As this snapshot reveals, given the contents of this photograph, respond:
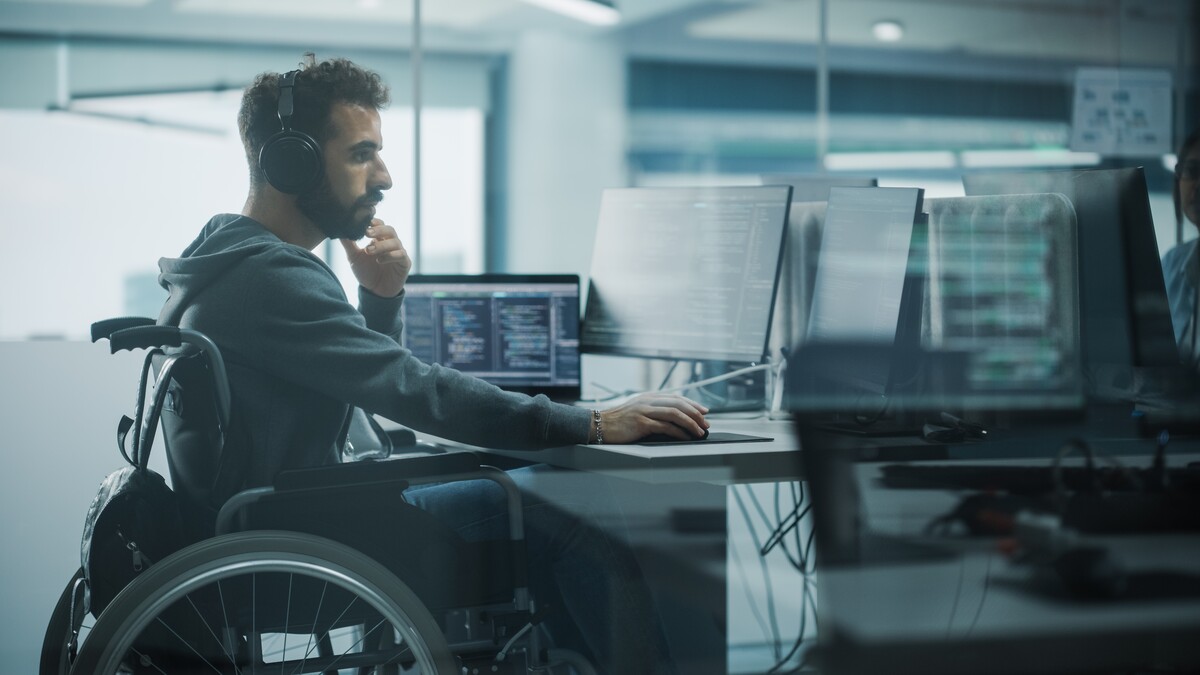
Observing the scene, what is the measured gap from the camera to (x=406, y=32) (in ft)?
10.1

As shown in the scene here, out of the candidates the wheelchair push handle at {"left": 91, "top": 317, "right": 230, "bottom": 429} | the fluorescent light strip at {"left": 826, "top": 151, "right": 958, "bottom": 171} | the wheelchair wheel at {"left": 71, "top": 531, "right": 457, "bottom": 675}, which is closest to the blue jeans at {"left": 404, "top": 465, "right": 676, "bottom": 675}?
the wheelchair wheel at {"left": 71, "top": 531, "right": 457, "bottom": 675}

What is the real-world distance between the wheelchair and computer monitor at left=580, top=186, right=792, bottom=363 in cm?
66

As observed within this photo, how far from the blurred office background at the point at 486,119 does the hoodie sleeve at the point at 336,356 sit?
0.68 meters

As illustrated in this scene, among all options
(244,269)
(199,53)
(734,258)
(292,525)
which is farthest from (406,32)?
(292,525)

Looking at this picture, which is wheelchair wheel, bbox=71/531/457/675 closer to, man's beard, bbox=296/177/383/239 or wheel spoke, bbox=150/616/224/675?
wheel spoke, bbox=150/616/224/675

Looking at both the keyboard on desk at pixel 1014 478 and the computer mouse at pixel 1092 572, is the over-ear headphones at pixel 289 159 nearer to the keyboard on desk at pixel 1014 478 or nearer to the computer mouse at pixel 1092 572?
the keyboard on desk at pixel 1014 478

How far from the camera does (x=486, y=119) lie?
129 inches

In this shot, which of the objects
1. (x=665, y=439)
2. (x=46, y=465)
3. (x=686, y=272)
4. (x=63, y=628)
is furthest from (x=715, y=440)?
(x=46, y=465)

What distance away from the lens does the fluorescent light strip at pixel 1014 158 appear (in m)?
3.96

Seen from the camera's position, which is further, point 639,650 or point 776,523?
point 776,523

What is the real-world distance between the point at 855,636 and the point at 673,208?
130 centimetres

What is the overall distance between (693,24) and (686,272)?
206cm

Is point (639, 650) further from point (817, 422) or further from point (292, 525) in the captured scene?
point (817, 422)

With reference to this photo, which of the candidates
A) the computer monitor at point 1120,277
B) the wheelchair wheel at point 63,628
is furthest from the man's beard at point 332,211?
the computer monitor at point 1120,277
